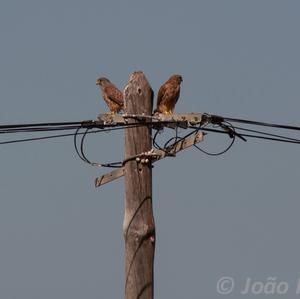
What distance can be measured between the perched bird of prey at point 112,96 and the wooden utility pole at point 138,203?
80.6 inches

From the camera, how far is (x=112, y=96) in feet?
44.3

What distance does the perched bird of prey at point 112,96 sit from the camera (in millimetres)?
13047

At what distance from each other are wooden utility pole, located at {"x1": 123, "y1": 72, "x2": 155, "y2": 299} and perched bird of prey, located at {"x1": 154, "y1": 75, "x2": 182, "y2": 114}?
30.4 inches

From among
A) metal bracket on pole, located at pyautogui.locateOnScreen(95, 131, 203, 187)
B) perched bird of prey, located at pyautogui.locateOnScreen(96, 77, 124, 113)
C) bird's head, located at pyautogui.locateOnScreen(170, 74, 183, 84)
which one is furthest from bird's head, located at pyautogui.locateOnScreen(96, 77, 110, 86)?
metal bracket on pole, located at pyautogui.locateOnScreen(95, 131, 203, 187)

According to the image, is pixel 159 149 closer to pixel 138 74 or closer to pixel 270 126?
pixel 138 74

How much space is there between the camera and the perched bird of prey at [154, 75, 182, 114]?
470 inches

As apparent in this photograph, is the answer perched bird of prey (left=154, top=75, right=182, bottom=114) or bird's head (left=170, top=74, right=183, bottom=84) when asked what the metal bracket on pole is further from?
bird's head (left=170, top=74, right=183, bottom=84)

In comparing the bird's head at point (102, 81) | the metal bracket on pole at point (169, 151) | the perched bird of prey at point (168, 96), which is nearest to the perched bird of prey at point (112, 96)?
the bird's head at point (102, 81)

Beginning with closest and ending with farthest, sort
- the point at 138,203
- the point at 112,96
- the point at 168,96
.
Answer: the point at 138,203 < the point at 168,96 < the point at 112,96

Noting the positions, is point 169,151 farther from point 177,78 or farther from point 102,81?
point 102,81


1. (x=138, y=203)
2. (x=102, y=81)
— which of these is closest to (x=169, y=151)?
(x=138, y=203)

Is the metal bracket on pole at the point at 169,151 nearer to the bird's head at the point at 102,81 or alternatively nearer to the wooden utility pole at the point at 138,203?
the wooden utility pole at the point at 138,203

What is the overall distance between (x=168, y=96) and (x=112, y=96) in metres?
1.34

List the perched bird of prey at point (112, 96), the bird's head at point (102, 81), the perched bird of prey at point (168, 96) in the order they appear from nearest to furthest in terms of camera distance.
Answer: the perched bird of prey at point (168, 96) < the perched bird of prey at point (112, 96) < the bird's head at point (102, 81)
